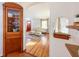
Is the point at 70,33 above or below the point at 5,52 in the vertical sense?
above

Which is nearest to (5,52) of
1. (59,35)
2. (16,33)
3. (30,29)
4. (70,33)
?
(16,33)

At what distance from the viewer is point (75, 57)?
5.55 ft

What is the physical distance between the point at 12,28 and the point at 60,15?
2020mm

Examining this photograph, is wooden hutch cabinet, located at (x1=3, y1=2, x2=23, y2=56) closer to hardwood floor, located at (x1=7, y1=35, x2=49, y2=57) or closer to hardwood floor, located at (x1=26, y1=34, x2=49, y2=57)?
hardwood floor, located at (x1=7, y1=35, x2=49, y2=57)

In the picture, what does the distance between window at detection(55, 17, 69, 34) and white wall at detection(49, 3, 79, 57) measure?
3.6 inches

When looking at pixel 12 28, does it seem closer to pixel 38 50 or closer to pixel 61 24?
pixel 38 50

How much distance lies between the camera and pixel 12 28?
13.5 feet

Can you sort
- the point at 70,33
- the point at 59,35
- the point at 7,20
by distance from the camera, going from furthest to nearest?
the point at 7,20, the point at 59,35, the point at 70,33

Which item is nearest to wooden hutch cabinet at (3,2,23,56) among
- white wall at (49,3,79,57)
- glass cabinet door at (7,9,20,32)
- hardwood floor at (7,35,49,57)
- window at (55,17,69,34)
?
glass cabinet door at (7,9,20,32)

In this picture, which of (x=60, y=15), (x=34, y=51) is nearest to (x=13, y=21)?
(x=34, y=51)

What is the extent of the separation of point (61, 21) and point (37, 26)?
29.4 ft

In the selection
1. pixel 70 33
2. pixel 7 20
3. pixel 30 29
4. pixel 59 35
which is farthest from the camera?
pixel 30 29

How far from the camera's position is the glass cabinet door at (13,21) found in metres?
3.98

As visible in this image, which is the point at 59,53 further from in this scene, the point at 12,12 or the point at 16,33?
the point at 12,12
